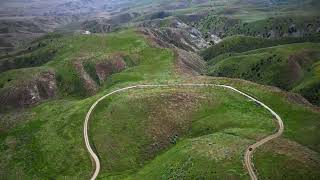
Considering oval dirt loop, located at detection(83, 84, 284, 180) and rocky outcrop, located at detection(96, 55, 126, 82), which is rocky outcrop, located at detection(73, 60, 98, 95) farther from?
oval dirt loop, located at detection(83, 84, 284, 180)

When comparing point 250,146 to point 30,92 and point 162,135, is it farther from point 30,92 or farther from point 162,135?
point 30,92

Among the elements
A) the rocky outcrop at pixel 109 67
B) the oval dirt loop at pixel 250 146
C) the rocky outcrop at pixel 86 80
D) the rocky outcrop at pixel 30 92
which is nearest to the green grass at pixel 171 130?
the oval dirt loop at pixel 250 146

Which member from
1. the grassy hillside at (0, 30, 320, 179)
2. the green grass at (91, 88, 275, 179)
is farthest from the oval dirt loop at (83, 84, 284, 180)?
the green grass at (91, 88, 275, 179)

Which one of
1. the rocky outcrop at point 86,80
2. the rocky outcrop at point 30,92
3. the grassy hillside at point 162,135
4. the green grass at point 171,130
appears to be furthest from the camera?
the rocky outcrop at point 86,80

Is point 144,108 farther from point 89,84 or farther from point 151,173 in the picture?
point 89,84

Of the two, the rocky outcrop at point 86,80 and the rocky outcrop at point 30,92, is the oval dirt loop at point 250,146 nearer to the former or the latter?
the rocky outcrop at point 86,80

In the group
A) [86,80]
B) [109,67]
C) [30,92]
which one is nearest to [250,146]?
[86,80]
